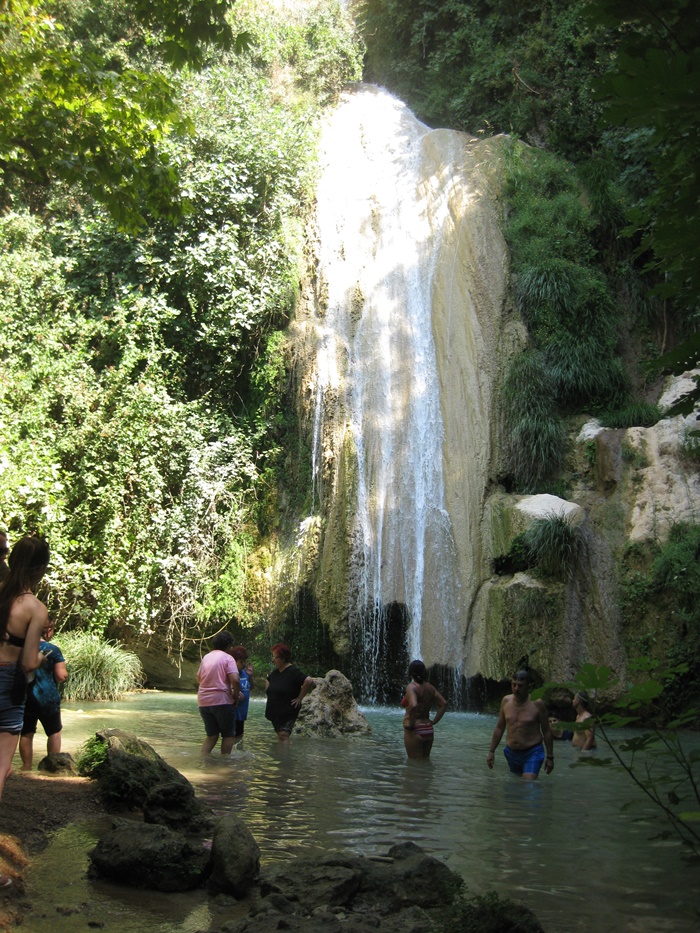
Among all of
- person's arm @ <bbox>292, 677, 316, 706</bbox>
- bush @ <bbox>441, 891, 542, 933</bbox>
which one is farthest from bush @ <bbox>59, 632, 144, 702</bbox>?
bush @ <bbox>441, 891, 542, 933</bbox>

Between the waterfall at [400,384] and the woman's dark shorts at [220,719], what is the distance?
6.15m

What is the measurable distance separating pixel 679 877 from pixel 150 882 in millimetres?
2987

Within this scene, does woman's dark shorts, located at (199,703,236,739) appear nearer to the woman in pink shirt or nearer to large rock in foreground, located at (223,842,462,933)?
the woman in pink shirt

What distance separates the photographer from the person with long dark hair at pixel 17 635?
462cm

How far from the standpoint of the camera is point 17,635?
15.4ft

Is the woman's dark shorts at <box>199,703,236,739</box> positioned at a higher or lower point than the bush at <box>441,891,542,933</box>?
higher

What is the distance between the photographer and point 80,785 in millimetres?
6629

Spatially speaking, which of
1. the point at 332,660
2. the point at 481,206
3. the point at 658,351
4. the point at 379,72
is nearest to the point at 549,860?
the point at 332,660

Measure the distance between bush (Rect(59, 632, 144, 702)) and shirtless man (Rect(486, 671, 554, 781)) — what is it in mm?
7504

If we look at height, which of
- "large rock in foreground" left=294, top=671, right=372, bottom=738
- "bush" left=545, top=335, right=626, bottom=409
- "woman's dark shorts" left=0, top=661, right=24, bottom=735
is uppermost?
"bush" left=545, top=335, right=626, bottom=409

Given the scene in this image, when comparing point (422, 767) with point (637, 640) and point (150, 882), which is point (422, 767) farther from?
point (637, 640)

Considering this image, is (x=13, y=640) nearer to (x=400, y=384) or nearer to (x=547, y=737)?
(x=547, y=737)

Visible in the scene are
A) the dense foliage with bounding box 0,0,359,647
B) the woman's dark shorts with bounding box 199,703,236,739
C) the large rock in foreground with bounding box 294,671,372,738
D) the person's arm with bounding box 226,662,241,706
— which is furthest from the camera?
Result: the dense foliage with bounding box 0,0,359,647

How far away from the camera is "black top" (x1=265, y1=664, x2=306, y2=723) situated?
10164mm
